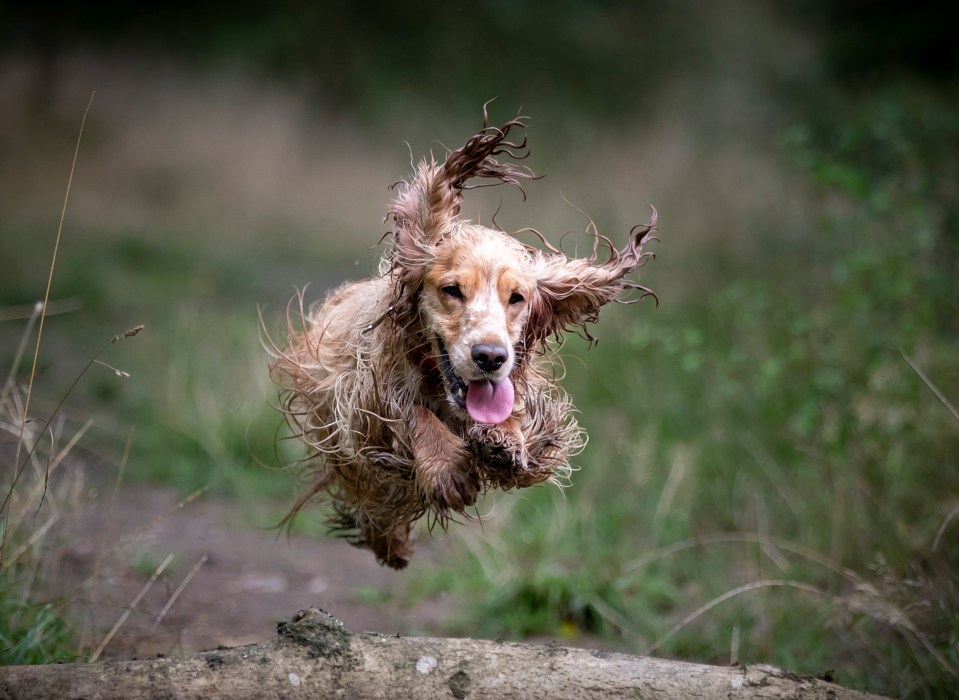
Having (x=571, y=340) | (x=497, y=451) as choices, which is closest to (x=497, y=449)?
(x=497, y=451)

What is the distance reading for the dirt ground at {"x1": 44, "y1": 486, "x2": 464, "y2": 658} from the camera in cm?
511

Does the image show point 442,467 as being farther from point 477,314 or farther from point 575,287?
point 575,287

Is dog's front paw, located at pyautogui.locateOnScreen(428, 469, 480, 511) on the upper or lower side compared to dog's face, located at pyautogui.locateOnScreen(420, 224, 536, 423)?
lower

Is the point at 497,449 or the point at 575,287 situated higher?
the point at 575,287

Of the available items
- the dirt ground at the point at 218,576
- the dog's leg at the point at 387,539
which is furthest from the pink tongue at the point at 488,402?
the dirt ground at the point at 218,576

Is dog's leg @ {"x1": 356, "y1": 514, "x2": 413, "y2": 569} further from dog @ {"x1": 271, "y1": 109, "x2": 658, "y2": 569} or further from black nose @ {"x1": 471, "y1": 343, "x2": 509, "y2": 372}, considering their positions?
black nose @ {"x1": 471, "y1": 343, "x2": 509, "y2": 372}

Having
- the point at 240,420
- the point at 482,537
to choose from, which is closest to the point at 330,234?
the point at 240,420

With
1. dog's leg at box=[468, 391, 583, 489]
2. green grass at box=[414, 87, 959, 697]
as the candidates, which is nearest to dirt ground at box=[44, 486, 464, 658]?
green grass at box=[414, 87, 959, 697]

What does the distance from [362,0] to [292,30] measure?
116 cm

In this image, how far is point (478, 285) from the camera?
3.26m

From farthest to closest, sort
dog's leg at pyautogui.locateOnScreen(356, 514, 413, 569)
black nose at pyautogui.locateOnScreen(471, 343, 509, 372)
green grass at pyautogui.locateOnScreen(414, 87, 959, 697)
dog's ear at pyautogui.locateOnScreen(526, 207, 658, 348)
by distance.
A: green grass at pyautogui.locateOnScreen(414, 87, 959, 697), dog's leg at pyautogui.locateOnScreen(356, 514, 413, 569), dog's ear at pyautogui.locateOnScreen(526, 207, 658, 348), black nose at pyautogui.locateOnScreen(471, 343, 509, 372)

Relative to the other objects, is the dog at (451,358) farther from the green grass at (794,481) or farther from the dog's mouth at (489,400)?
the green grass at (794,481)

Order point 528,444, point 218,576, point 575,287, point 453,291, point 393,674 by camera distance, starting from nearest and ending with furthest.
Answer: point 393,674 < point 453,291 < point 528,444 < point 575,287 < point 218,576

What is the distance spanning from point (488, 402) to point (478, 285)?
386mm
